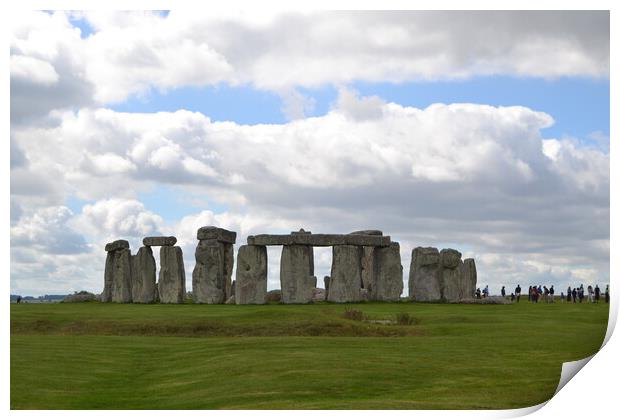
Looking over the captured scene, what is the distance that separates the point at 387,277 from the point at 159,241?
10.9 metres

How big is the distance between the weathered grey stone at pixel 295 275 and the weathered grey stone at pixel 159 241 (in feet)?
18.7

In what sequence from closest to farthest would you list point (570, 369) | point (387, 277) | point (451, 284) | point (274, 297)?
point (570, 369), point (387, 277), point (451, 284), point (274, 297)

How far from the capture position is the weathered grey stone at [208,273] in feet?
148

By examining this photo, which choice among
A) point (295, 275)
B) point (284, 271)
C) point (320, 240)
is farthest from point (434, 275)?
point (284, 271)

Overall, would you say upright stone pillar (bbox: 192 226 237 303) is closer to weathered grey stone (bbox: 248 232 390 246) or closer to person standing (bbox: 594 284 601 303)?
weathered grey stone (bbox: 248 232 390 246)

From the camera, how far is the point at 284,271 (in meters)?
43.9

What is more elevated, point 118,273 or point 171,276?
point 118,273

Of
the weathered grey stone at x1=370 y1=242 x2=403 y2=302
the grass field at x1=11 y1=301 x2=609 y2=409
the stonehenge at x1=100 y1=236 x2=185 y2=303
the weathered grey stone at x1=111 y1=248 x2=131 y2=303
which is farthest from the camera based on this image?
the weathered grey stone at x1=111 y1=248 x2=131 y2=303

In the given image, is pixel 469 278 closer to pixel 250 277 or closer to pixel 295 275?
pixel 295 275

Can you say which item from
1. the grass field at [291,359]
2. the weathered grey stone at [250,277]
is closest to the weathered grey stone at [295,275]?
the weathered grey stone at [250,277]

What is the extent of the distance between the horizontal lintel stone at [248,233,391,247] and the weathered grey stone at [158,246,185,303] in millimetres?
4118

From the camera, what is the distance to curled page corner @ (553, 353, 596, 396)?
20.7 metres

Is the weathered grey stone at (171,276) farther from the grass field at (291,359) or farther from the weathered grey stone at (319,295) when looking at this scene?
the grass field at (291,359)

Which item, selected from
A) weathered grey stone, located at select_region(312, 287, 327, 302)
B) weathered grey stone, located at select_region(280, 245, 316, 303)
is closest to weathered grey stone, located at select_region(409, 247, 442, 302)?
weathered grey stone, located at select_region(312, 287, 327, 302)
